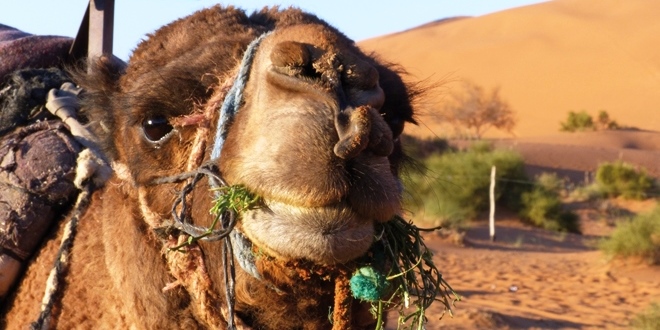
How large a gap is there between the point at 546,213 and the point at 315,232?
76.2ft

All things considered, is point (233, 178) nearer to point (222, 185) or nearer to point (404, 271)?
point (222, 185)

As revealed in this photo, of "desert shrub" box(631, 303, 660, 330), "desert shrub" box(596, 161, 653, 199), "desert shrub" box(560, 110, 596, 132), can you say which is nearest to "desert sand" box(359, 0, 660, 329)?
"desert shrub" box(596, 161, 653, 199)

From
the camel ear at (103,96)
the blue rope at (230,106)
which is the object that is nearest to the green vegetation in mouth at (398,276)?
the blue rope at (230,106)

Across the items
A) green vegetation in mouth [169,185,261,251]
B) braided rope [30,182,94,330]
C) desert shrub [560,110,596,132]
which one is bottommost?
braided rope [30,182,94,330]

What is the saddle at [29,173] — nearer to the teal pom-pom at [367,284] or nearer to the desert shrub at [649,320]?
the teal pom-pom at [367,284]

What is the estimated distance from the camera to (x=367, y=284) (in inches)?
89.3

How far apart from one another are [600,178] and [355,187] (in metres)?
29.2

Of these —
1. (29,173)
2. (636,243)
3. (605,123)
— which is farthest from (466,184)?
(605,123)

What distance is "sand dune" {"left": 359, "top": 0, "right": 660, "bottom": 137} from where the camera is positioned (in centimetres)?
6431

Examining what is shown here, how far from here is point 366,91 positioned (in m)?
2.29

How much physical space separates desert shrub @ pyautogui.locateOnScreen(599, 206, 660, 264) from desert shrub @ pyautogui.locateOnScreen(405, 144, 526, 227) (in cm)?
433

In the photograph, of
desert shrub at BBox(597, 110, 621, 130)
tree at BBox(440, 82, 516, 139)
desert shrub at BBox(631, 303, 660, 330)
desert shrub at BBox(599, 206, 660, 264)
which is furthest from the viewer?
tree at BBox(440, 82, 516, 139)

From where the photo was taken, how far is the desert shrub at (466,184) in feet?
71.6

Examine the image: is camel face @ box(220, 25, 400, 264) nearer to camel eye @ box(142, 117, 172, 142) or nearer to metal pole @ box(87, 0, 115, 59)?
camel eye @ box(142, 117, 172, 142)
